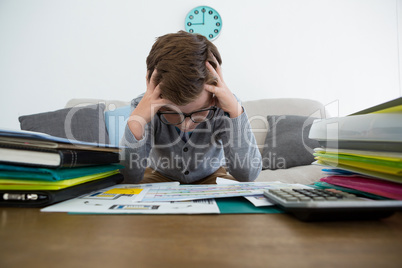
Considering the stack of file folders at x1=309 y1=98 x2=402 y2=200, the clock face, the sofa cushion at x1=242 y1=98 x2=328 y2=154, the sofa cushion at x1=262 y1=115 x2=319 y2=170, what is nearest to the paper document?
the stack of file folders at x1=309 y1=98 x2=402 y2=200

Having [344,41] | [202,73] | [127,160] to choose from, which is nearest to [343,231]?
[202,73]

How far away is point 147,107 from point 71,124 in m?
0.94

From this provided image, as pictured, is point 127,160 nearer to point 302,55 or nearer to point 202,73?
point 202,73

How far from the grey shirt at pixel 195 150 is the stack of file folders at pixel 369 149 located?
0.41 metres

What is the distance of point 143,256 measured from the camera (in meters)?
0.22

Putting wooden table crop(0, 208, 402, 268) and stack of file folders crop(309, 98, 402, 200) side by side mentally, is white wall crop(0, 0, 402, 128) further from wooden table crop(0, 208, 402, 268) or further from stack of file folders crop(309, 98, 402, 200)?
wooden table crop(0, 208, 402, 268)

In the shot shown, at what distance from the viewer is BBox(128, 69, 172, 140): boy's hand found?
79 cm

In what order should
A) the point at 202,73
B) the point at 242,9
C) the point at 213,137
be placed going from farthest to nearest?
the point at 242,9 < the point at 213,137 < the point at 202,73

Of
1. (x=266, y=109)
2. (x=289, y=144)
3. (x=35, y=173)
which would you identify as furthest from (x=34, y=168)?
(x=266, y=109)

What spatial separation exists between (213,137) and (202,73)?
0.41m

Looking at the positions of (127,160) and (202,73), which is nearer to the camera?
(202,73)

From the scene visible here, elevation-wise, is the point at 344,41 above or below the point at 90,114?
above

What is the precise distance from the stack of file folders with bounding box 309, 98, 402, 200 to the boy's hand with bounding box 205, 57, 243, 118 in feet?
1.18

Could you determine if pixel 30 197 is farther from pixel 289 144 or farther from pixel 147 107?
pixel 289 144
